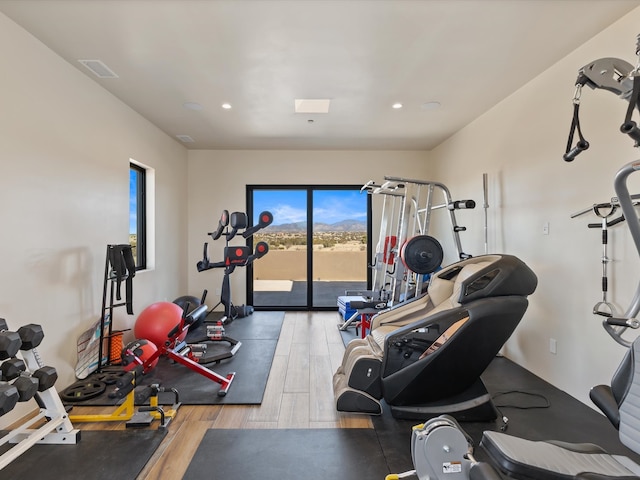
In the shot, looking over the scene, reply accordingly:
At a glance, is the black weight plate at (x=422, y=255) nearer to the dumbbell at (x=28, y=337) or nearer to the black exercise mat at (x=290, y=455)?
the black exercise mat at (x=290, y=455)

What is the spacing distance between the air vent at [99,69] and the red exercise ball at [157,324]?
7.76 feet

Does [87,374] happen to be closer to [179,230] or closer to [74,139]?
[74,139]

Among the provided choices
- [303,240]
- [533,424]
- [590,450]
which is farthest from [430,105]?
[590,450]

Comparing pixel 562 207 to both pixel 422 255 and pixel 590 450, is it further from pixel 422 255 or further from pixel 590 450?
pixel 590 450

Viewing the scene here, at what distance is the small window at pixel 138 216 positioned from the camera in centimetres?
435

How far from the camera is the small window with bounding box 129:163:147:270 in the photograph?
4.35 metres

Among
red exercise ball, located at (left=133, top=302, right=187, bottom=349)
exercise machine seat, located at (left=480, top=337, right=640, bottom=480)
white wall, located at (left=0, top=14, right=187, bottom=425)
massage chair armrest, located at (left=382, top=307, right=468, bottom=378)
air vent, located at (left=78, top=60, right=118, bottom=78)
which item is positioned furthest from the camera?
red exercise ball, located at (left=133, top=302, right=187, bottom=349)

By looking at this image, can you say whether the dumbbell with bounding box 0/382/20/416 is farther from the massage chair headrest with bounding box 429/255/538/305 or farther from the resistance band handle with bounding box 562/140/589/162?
the resistance band handle with bounding box 562/140/589/162

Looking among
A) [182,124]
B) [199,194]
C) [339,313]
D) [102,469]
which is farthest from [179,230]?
[102,469]

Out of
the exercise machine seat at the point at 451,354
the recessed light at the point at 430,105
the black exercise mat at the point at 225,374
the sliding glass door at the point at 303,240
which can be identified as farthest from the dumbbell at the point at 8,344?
the sliding glass door at the point at 303,240

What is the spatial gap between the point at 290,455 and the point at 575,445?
1445mm

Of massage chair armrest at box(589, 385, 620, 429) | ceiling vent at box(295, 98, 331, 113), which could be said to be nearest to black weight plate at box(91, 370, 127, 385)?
ceiling vent at box(295, 98, 331, 113)

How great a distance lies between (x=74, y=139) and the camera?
117 inches

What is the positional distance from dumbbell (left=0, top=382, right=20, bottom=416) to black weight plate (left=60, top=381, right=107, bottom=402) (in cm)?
115
